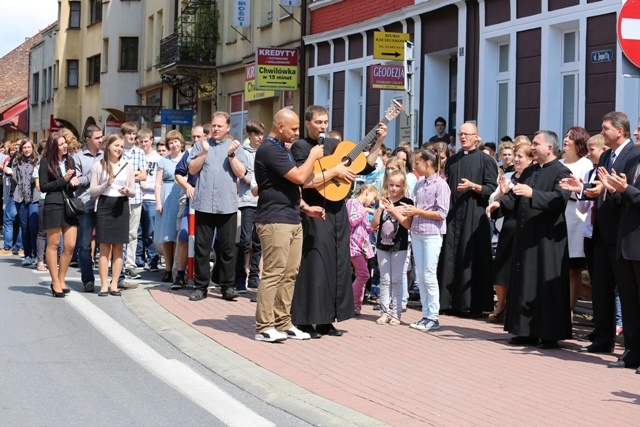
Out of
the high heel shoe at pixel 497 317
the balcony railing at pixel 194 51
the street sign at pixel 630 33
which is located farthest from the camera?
the balcony railing at pixel 194 51

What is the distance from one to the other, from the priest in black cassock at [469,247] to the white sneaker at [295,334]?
255cm

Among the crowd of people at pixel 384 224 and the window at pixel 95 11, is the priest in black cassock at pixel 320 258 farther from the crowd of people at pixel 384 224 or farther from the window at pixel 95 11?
the window at pixel 95 11

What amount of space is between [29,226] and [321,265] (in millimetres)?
8972

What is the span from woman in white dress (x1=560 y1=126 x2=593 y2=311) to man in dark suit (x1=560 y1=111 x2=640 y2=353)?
0.74m

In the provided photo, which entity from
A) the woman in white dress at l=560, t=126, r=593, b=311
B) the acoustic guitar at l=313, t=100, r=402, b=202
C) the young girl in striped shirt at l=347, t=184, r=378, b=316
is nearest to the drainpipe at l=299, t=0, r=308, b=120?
the young girl in striped shirt at l=347, t=184, r=378, b=316

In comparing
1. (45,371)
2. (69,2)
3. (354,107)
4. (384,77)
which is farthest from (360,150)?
(69,2)

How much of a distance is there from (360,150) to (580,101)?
8509 millimetres

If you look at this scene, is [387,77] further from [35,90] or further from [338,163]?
[35,90]

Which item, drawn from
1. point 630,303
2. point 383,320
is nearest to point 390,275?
point 383,320

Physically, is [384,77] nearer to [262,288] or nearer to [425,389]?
[262,288]

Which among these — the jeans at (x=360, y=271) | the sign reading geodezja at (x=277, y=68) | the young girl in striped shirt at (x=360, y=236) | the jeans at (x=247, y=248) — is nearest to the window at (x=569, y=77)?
the jeans at (x=247, y=248)

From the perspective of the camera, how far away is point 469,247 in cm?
1284

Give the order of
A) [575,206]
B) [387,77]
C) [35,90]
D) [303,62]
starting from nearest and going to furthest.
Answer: [575,206], [387,77], [303,62], [35,90]

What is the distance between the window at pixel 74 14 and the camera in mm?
A: 63416
